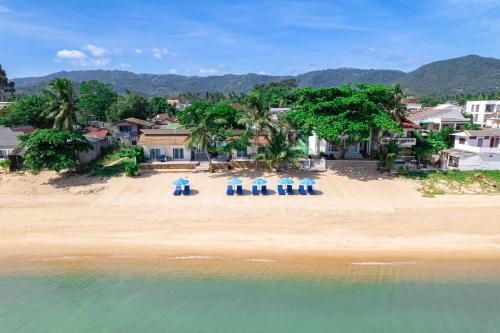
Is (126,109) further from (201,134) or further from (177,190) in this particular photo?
(177,190)

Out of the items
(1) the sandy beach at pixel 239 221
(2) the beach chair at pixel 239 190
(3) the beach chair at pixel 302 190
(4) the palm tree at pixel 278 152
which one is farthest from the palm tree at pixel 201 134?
(3) the beach chair at pixel 302 190

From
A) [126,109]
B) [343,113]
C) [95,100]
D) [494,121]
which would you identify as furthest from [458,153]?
[95,100]

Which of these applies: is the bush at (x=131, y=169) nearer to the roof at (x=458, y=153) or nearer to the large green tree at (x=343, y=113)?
the large green tree at (x=343, y=113)

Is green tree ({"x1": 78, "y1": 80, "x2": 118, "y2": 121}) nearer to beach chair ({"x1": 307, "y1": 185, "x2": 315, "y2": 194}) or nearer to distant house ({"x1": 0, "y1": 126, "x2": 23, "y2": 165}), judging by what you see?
distant house ({"x1": 0, "y1": 126, "x2": 23, "y2": 165})

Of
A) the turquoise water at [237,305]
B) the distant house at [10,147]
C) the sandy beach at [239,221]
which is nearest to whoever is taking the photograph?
the turquoise water at [237,305]

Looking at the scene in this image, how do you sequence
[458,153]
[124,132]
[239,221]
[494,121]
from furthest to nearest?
1. [494,121]
2. [124,132]
3. [458,153]
4. [239,221]
